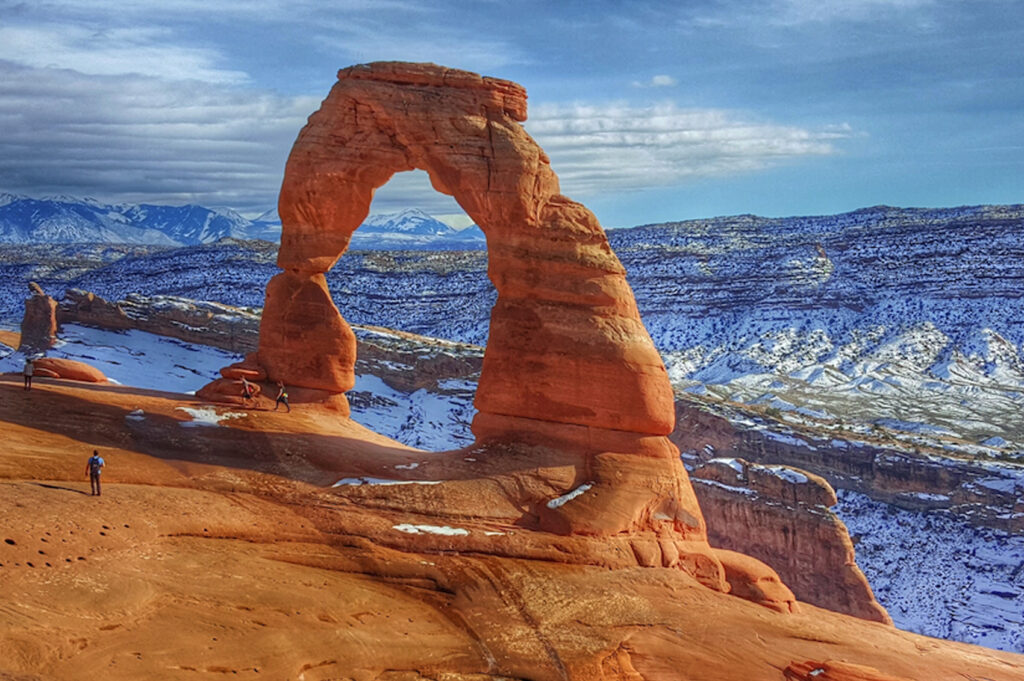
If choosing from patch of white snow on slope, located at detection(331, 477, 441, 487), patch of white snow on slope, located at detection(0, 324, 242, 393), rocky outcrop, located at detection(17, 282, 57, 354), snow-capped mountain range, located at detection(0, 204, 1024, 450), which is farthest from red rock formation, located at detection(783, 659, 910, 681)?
snow-capped mountain range, located at detection(0, 204, 1024, 450)

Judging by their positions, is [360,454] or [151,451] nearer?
[151,451]

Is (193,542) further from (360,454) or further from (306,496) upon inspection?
(360,454)

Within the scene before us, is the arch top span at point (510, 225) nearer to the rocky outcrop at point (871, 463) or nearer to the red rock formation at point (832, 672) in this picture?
the red rock formation at point (832, 672)

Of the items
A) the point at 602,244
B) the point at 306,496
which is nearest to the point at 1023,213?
the point at 602,244

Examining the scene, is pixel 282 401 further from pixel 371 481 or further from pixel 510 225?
pixel 510 225

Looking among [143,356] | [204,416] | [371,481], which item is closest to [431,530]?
[371,481]
